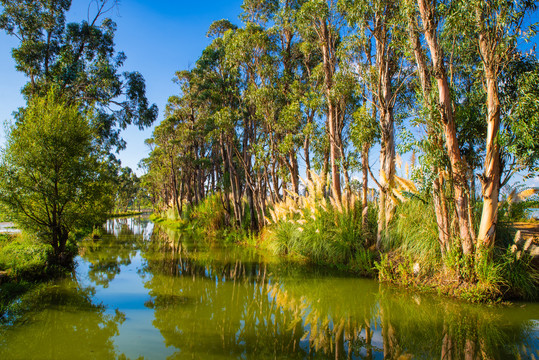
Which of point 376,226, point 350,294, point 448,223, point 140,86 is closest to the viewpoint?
point 448,223

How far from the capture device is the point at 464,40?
6391 millimetres

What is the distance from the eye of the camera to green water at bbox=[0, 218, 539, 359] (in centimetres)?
412

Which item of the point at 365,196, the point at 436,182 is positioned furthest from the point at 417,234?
the point at 365,196

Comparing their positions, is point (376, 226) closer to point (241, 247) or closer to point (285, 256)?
point (285, 256)

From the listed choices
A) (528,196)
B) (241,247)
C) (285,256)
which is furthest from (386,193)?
(241,247)

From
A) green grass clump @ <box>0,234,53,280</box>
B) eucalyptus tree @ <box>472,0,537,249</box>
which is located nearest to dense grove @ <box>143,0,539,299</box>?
eucalyptus tree @ <box>472,0,537,249</box>

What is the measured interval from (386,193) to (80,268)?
9.44 metres

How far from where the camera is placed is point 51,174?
893 cm

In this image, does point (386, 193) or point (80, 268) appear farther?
point (80, 268)

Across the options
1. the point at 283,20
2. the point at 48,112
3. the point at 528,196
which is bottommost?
the point at 528,196

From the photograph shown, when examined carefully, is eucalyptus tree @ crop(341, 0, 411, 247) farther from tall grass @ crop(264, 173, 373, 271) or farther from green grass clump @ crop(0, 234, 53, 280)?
green grass clump @ crop(0, 234, 53, 280)

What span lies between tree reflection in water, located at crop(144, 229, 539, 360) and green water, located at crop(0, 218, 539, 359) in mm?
15

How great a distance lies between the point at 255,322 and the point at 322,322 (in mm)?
1127

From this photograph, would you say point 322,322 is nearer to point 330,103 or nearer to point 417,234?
point 417,234
